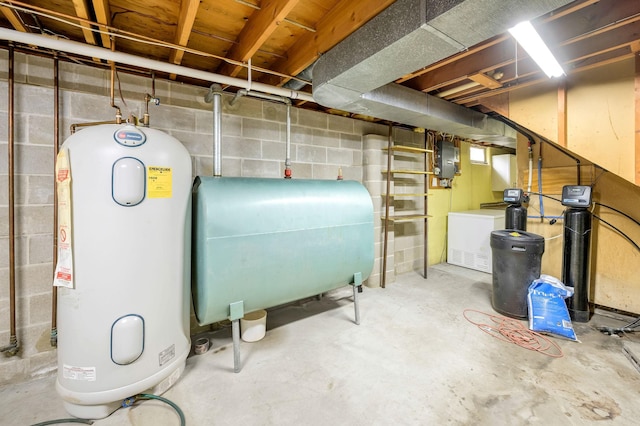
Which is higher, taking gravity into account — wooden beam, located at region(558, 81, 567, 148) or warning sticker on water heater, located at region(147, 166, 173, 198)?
wooden beam, located at region(558, 81, 567, 148)

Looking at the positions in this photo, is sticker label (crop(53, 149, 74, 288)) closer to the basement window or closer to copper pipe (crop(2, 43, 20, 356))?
copper pipe (crop(2, 43, 20, 356))

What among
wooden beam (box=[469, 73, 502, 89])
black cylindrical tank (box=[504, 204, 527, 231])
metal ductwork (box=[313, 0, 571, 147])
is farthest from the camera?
black cylindrical tank (box=[504, 204, 527, 231])

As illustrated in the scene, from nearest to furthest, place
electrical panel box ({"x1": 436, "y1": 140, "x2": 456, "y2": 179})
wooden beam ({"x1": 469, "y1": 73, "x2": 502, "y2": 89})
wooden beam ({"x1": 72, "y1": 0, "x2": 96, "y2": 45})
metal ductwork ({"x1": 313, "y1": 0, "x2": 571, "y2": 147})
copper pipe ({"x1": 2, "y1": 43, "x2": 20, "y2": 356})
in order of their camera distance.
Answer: metal ductwork ({"x1": 313, "y1": 0, "x2": 571, "y2": 147}) → wooden beam ({"x1": 72, "y1": 0, "x2": 96, "y2": 45}) → copper pipe ({"x1": 2, "y1": 43, "x2": 20, "y2": 356}) → wooden beam ({"x1": 469, "y1": 73, "x2": 502, "y2": 89}) → electrical panel box ({"x1": 436, "y1": 140, "x2": 456, "y2": 179})

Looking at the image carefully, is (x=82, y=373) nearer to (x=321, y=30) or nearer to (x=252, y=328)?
(x=252, y=328)

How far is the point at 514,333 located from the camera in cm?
231

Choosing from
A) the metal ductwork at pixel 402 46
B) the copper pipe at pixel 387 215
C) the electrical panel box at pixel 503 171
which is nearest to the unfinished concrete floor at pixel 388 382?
the copper pipe at pixel 387 215

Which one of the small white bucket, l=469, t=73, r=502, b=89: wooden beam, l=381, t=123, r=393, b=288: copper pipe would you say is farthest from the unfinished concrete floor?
l=469, t=73, r=502, b=89: wooden beam

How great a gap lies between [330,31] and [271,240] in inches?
55.9

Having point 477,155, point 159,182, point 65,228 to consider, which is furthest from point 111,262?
point 477,155

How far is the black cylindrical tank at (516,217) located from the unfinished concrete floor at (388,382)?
3.48 ft

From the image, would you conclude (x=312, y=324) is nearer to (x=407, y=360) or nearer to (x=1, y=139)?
(x=407, y=360)

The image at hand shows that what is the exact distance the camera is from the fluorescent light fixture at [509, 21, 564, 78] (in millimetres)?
1492

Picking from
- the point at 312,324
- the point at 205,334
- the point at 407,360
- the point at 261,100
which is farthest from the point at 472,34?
the point at 205,334

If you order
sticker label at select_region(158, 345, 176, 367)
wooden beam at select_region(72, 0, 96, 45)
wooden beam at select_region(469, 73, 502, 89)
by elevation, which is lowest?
sticker label at select_region(158, 345, 176, 367)
